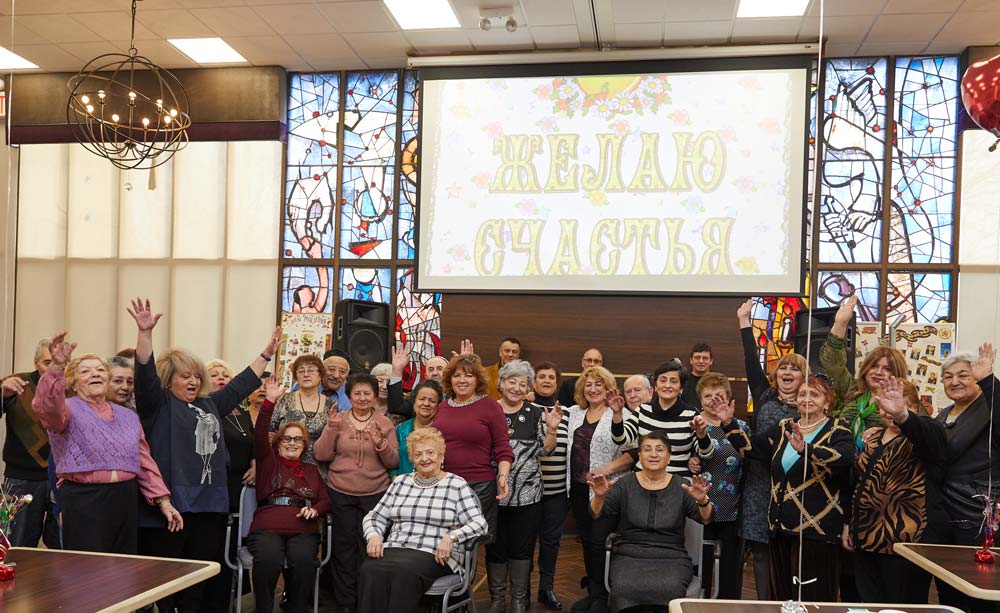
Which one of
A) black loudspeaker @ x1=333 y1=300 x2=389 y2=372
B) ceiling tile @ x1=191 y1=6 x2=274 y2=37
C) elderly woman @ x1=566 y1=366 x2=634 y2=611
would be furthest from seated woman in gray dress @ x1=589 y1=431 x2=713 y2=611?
ceiling tile @ x1=191 y1=6 x2=274 y2=37

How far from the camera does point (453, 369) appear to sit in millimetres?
4887

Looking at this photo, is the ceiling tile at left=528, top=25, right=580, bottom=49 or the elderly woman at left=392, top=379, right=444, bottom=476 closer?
the elderly woman at left=392, top=379, right=444, bottom=476

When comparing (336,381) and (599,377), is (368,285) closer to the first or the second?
(336,381)

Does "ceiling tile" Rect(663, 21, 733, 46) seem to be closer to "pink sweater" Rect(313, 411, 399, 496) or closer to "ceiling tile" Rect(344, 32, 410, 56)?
"ceiling tile" Rect(344, 32, 410, 56)

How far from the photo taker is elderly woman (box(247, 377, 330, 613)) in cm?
439

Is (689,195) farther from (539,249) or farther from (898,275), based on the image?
(898,275)

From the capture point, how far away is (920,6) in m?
6.82

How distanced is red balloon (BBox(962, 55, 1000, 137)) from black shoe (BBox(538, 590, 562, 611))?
3.32 metres

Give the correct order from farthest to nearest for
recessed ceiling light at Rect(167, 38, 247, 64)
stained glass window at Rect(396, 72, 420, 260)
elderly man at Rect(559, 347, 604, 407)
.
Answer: stained glass window at Rect(396, 72, 420, 260)
recessed ceiling light at Rect(167, 38, 247, 64)
elderly man at Rect(559, 347, 604, 407)

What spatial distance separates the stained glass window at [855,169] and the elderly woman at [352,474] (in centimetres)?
490

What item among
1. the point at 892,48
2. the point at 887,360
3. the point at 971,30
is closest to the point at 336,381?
the point at 887,360

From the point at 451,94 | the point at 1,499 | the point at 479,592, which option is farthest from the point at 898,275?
the point at 1,499

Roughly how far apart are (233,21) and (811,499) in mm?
6231

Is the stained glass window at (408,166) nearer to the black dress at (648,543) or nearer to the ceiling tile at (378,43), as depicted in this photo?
the ceiling tile at (378,43)
